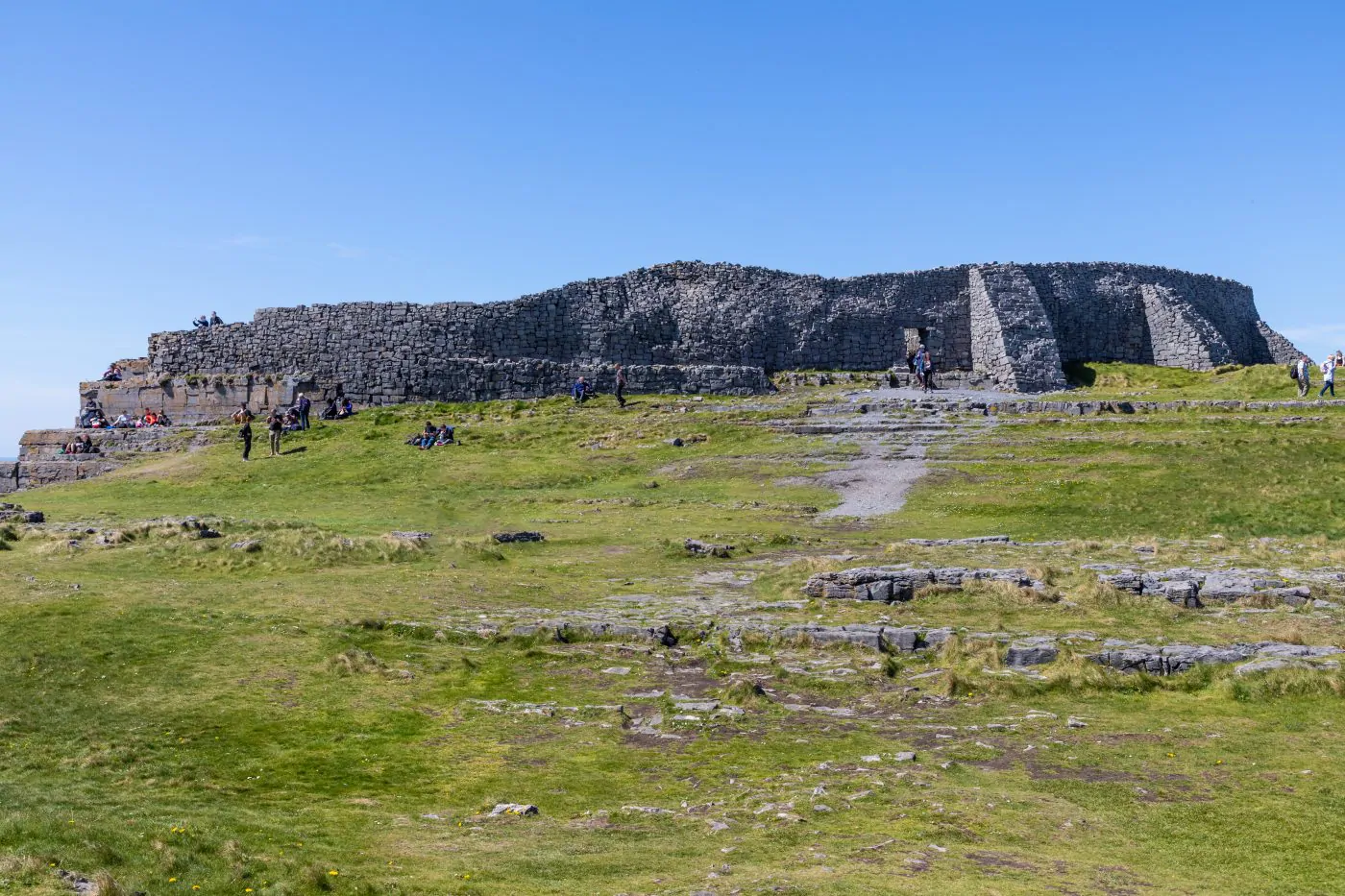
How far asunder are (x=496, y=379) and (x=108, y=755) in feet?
138

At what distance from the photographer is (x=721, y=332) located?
58250 millimetres

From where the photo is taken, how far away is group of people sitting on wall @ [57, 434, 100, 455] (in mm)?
45812

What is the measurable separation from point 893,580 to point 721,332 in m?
40.0

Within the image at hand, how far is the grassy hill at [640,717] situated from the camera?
912cm

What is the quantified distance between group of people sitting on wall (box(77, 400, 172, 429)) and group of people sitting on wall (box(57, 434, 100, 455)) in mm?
2493

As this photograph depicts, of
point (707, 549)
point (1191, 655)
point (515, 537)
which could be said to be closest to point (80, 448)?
point (515, 537)

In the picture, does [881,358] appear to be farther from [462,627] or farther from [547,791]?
[547,791]

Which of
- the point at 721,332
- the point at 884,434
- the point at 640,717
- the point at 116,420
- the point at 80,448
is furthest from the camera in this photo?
the point at 721,332

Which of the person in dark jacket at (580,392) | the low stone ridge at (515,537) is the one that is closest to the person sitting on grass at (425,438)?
the person in dark jacket at (580,392)

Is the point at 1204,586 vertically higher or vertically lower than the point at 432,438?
lower

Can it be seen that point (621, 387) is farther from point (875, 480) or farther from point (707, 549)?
point (707, 549)

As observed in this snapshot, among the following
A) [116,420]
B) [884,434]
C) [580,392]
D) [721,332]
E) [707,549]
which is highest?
[721,332]

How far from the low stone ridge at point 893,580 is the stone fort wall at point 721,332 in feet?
115

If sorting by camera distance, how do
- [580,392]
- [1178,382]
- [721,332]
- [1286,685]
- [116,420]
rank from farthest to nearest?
[721,332] < [1178,382] < [580,392] < [116,420] < [1286,685]
